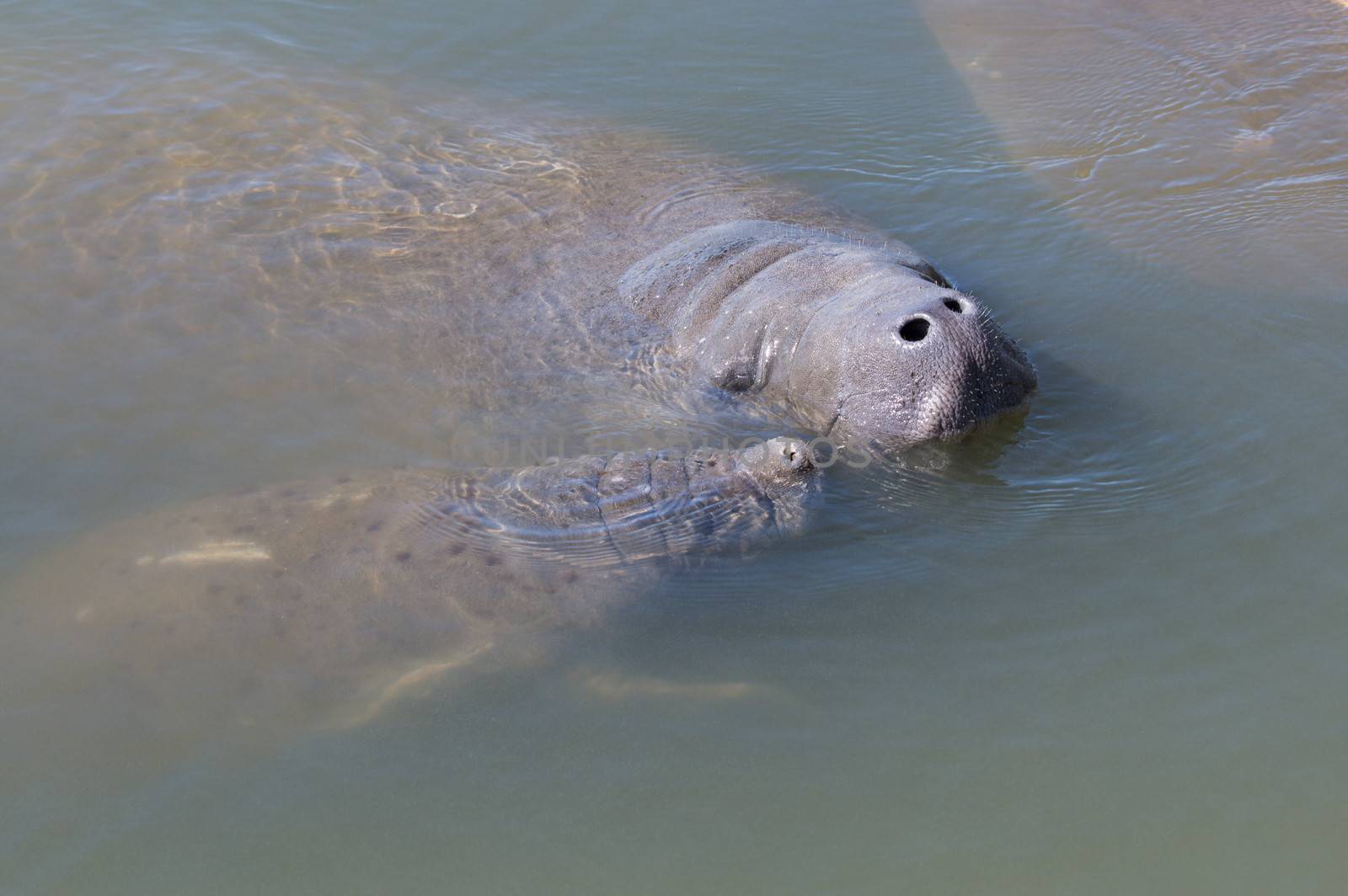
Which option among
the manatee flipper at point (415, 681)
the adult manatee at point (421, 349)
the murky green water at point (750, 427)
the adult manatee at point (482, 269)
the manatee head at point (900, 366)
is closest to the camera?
the murky green water at point (750, 427)

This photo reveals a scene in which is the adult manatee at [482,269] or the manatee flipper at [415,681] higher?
the adult manatee at [482,269]

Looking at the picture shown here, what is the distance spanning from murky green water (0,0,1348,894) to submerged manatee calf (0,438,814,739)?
186mm

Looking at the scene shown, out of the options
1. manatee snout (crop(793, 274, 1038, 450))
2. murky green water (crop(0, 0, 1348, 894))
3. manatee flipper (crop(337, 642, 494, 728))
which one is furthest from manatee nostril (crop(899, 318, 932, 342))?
manatee flipper (crop(337, 642, 494, 728))

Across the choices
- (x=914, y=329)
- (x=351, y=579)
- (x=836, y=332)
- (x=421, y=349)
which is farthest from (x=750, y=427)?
(x=351, y=579)

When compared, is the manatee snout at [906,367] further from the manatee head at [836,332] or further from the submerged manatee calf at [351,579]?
the submerged manatee calf at [351,579]

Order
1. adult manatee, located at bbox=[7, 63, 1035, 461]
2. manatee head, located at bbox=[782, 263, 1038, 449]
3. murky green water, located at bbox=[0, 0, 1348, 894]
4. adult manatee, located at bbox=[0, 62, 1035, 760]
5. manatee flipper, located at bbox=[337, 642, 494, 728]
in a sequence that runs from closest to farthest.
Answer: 1. murky green water, located at bbox=[0, 0, 1348, 894]
2. manatee flipper, located at bbox=[337, 642, 494, 728]
3. adult manatee, located at bbox=[0, 62, 1035, 760]
4. manatee head, located at bbox=[782, 263, 1038, 449]
5. adult manatee, located at bbox=[7, 63, 1035, 461]

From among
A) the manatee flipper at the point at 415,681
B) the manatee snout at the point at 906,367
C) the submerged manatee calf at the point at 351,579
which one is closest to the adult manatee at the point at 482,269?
the manatee snout at the point at 906,367

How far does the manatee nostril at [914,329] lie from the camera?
19.0ft

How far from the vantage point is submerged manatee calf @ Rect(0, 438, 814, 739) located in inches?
191

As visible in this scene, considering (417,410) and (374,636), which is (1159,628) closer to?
(374,636)

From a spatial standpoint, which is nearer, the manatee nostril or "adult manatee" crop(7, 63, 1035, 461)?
the manatee nostril

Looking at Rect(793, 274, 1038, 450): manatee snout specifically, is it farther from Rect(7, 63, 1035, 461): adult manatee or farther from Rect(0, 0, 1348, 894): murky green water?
Rect(0, 0, 1348, 894): murky green water

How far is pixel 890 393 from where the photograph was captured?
5836 mm

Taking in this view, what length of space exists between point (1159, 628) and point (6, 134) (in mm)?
8849
